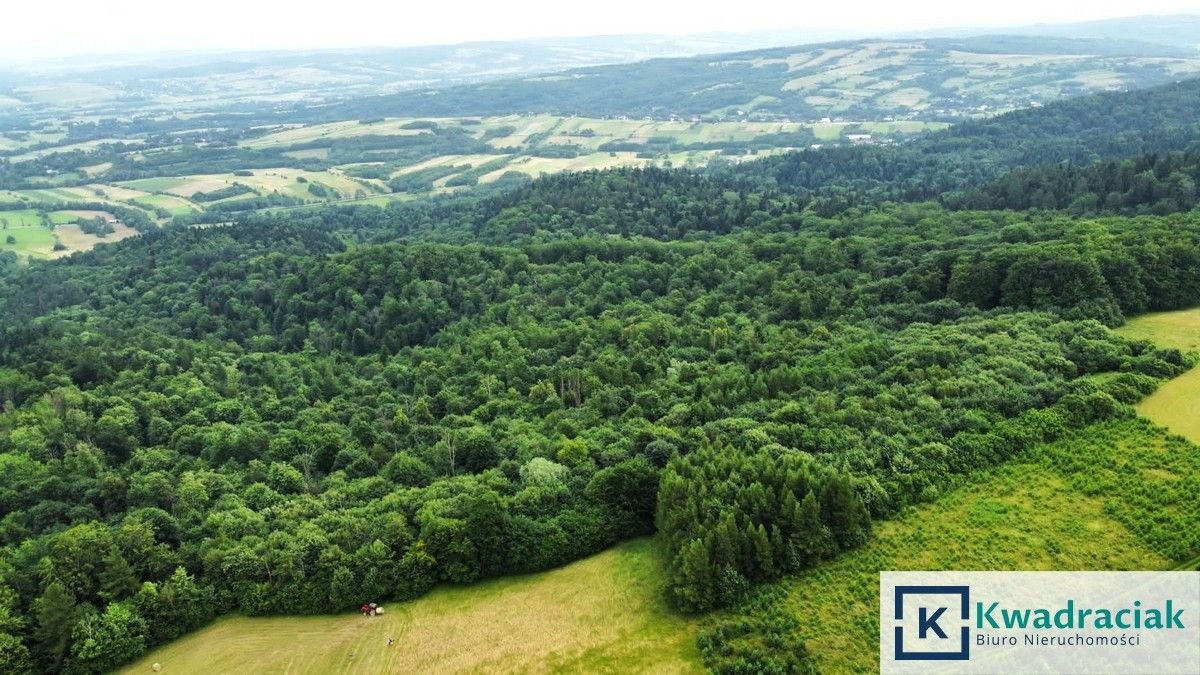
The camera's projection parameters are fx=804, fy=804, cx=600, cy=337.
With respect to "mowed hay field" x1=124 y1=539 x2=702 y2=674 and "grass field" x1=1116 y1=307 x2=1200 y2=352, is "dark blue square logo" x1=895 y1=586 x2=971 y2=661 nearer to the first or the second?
"mowed hay field" x1=124 y1=539 x2=702 y2=674

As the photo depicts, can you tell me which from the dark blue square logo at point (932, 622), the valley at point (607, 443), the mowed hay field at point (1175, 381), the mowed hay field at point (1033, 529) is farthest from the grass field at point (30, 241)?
the mowed hay field at point (1175, 381)

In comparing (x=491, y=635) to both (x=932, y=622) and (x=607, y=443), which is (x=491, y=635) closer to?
(x=607, y=443)

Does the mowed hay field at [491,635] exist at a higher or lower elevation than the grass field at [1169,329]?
lower

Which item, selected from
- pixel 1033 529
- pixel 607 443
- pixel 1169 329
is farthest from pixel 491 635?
pixel 1169 329

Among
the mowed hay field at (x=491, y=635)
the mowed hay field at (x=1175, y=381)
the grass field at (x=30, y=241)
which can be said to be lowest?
the mowed hay field at (x=491, y=635)

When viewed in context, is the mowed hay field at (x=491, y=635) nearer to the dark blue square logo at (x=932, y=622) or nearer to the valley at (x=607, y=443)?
the valley at (x=607, y=443)


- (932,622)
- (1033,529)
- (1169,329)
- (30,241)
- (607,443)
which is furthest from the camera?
(30,241)

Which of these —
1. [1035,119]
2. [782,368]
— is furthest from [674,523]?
[1035,119]

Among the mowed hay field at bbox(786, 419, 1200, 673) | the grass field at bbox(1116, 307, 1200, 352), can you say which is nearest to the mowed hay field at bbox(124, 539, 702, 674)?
the mowed hay field at bbox(786, 419, 1200, 673)
